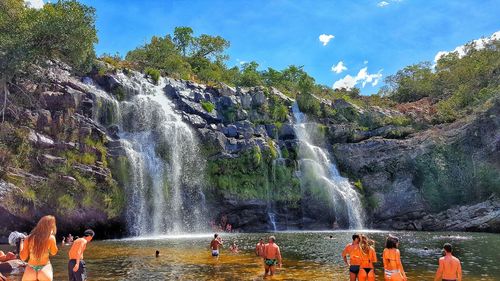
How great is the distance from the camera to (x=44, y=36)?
122 feet

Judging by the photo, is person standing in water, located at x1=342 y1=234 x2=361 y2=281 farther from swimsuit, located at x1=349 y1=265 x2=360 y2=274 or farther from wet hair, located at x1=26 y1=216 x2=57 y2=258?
wet hair, located at x1=26 y1=216 x2=57 y2=258

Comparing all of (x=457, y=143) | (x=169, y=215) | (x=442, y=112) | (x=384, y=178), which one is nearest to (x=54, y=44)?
(x=169, y=215)

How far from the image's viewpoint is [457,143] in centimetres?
5122

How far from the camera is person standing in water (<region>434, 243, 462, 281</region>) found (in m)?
11.0

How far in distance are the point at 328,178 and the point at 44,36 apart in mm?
34069

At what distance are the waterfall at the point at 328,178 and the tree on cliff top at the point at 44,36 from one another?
27.2 m

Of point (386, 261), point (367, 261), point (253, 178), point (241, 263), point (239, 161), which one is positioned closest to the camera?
point (386, 261)

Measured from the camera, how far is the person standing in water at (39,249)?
27.6ft

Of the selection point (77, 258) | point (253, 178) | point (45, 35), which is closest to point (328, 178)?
point (253, 178)

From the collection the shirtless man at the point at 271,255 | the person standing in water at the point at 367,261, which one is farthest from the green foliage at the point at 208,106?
the person standing in water at the point at 367,261

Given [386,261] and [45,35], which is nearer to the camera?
[386,261]

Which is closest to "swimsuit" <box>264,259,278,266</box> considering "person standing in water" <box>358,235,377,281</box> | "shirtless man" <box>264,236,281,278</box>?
"shirtless man" <box>264,236,281,278</box>

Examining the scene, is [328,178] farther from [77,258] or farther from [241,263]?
[77,258]

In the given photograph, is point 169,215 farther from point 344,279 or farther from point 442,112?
point 442,112
